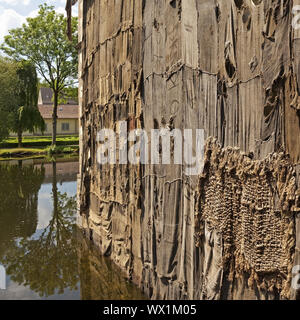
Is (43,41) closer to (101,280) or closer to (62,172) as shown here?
(62,172)

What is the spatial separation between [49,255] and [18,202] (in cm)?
379

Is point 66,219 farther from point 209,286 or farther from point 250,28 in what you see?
point 250,28

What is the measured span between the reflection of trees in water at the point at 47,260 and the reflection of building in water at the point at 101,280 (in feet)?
0.46

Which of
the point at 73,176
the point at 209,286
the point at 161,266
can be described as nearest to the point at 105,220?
the point at 161,266

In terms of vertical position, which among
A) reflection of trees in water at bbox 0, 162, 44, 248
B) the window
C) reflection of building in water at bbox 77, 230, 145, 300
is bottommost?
reflection of building in water at bbox 77, 230, 145, 300

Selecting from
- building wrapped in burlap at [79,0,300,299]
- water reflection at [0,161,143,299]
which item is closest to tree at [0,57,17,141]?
water reflection at [0,161,143,299]

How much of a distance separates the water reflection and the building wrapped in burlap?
0.41m

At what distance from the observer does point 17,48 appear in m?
22.6

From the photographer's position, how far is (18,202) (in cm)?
912

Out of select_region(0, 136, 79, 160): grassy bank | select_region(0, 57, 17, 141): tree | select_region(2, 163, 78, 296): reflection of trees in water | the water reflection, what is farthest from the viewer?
select_region(0, 57, 17, 141): tree

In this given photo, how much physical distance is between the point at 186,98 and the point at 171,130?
0.40 meters

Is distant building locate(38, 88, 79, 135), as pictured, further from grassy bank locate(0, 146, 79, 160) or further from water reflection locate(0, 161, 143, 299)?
water reflection locate(0, 161, 143, 299)

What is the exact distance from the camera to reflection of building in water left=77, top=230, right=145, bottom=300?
4.40 metres


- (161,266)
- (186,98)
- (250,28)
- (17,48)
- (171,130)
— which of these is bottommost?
(161,266)
